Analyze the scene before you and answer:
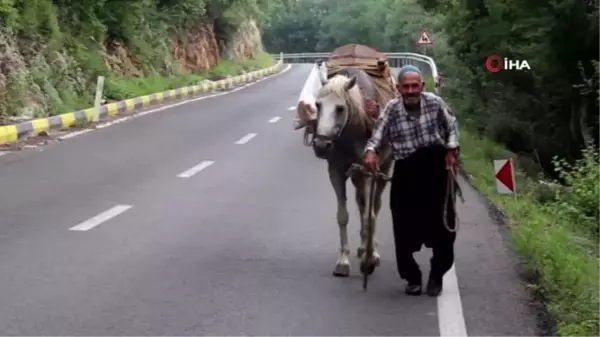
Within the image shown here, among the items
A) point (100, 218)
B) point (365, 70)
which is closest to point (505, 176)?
point (365, 70)

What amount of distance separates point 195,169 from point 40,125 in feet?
18.7

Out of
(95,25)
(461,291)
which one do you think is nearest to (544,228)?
(461,291)

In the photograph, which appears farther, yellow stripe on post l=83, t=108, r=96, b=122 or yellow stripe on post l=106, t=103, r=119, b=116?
yellow stripe on post l=106, t=103, r=119, b=116

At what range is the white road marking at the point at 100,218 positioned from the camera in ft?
33.4

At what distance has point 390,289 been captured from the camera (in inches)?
309

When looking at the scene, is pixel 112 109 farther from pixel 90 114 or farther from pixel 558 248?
pixel 558 248

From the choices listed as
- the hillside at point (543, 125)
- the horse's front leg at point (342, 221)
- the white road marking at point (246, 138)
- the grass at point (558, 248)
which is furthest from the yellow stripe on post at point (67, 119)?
the horse's front leg at point (342, 221)

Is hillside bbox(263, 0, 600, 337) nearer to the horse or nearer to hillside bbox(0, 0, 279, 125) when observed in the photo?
the horse

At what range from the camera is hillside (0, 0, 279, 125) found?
22.4m

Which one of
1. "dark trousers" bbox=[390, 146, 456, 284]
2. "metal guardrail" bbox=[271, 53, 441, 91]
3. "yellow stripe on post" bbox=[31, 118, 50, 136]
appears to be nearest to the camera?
"dark trousers" bbox=[390, 146, 456, 284]

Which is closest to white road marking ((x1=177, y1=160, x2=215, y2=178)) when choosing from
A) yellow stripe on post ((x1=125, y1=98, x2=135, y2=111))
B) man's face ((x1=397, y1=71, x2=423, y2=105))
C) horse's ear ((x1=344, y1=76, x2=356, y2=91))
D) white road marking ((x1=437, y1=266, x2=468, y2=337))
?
horse's ear ((x1=344, y1=76, x2=356, y2=91))

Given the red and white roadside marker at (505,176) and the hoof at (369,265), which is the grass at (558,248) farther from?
the hoof at (369,265)

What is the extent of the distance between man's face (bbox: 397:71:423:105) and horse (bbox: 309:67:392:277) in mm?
656

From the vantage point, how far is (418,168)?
7480mm
